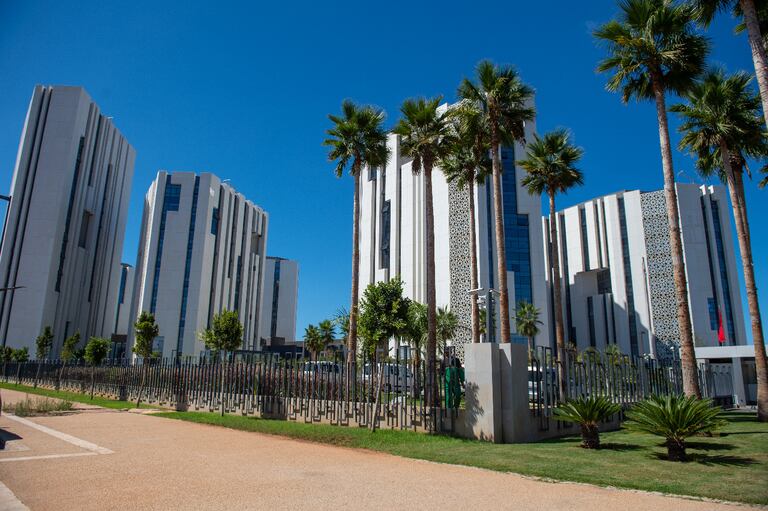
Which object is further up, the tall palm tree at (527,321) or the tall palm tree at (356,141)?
the tall palm tree at (356,141)

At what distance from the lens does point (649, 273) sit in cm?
6950

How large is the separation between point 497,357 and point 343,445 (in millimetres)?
4431

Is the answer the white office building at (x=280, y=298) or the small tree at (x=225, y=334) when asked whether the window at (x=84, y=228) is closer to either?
Answer: the small tree at (x=225, y=334)

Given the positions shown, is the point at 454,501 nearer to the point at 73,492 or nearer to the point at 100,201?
the point at 73,492

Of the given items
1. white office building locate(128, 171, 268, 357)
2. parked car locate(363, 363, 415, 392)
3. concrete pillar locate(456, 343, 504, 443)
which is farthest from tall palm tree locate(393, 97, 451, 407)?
white office building locate(128, 171, 268, 357)

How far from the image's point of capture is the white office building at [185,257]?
252 ft

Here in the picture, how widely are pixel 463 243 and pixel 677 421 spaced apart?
183 ft

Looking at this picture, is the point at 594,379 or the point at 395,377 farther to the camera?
the point at 594,379

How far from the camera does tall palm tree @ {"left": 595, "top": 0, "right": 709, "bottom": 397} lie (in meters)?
15.6

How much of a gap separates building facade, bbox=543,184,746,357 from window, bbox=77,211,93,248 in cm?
7965

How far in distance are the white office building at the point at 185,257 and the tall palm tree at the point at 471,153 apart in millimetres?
61596

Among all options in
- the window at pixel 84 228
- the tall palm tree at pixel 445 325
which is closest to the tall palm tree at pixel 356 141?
the tall palm tree at pixel 445 325

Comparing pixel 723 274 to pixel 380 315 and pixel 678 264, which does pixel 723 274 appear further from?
pixel 678 264

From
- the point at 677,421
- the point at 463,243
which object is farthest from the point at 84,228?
the point at 677,421
